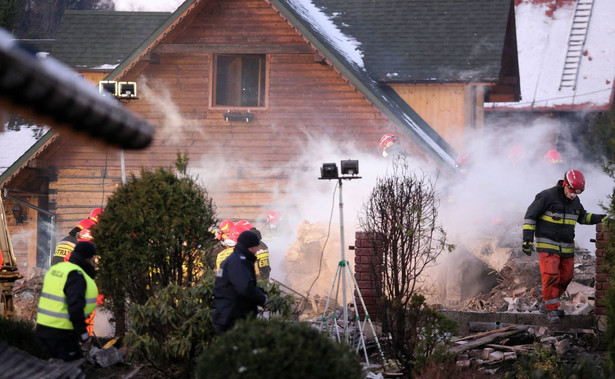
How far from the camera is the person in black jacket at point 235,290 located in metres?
7.88

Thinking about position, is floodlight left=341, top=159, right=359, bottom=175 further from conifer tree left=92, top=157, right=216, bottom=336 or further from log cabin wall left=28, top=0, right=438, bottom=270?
log cabin wall left=28, top=0, right=438, bottom=270

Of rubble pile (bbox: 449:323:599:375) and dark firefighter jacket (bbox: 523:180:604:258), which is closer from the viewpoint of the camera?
rubble pile (bbox: 449:323:599:375)

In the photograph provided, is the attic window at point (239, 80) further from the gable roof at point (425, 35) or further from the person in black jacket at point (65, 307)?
the person in black jacket at point (65, 307)

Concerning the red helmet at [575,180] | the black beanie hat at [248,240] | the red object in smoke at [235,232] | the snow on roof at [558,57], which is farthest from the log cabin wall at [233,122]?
the snow on roof at [558,57]

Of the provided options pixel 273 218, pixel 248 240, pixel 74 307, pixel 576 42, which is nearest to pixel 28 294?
pixel 273 218

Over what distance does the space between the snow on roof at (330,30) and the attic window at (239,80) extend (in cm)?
152

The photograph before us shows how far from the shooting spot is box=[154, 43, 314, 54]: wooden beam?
1938 cm

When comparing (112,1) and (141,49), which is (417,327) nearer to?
(141,49)

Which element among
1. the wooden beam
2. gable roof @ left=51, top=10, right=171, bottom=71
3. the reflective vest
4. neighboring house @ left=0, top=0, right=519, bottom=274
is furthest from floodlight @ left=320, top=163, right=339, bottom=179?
gable roof @ left=51, top=10, right=171, bottom=71

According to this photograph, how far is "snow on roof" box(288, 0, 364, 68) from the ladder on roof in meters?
12.3

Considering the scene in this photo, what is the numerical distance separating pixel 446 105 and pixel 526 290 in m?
7.54

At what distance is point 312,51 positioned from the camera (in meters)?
19.2

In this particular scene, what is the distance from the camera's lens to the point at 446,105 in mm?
21047

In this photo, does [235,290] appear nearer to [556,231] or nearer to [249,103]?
[556,231]
